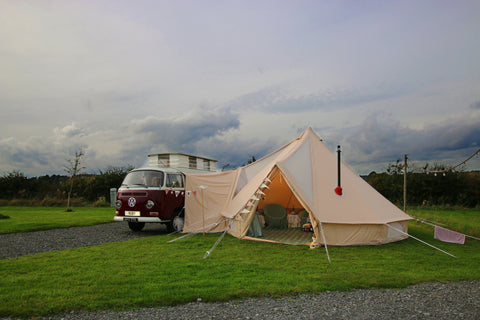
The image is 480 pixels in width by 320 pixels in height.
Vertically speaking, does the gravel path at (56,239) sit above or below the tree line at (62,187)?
below

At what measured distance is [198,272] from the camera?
5871 mm

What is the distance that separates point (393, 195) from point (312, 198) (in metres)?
15.2

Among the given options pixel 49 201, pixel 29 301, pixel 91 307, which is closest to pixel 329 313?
pixel 91 307

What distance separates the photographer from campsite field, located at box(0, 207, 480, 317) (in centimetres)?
465

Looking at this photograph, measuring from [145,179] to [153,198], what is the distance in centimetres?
83

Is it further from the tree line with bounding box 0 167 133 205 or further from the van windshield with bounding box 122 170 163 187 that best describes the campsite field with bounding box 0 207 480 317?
A: the tree line with bounding box 0 167 133 205

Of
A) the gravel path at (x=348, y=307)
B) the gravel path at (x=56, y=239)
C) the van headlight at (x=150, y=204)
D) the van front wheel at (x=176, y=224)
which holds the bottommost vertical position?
the gravel path at (x=56, y=239)

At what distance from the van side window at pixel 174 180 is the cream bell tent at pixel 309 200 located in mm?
533

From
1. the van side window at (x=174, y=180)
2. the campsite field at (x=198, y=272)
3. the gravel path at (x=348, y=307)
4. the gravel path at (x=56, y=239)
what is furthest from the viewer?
the van side window at (x=174, y=180)

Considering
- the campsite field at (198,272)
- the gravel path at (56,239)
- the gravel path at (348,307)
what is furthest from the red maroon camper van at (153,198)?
the gravel path at (348,307)

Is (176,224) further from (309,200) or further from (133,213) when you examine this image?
(309,200)

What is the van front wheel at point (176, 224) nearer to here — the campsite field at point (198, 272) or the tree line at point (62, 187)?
the campsite field at point (198, 272)

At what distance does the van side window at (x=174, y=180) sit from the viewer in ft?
35.8

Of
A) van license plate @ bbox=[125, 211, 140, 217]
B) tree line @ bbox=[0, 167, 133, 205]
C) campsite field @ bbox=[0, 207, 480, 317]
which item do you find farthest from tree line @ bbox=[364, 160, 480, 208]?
tree line @ bbox=[0, 167, 133, 205]
